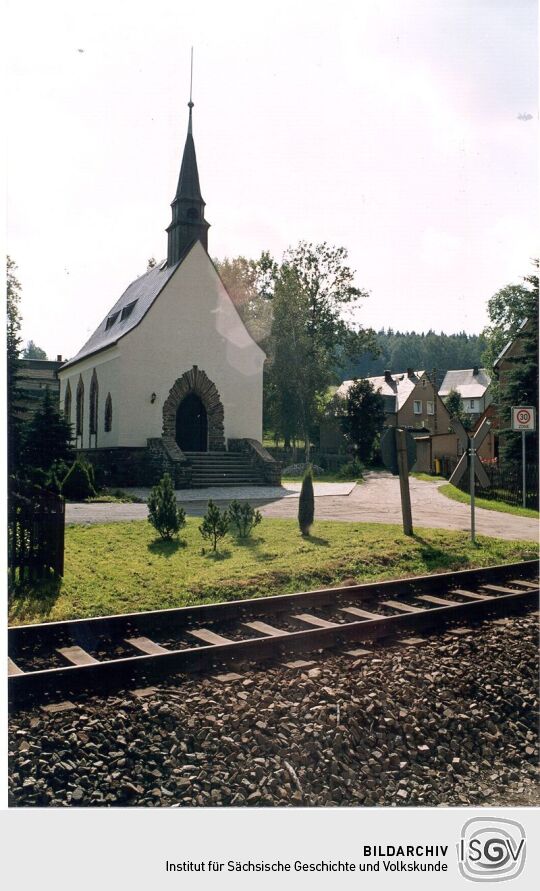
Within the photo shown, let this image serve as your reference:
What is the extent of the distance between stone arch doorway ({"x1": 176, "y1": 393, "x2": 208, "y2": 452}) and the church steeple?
124cm

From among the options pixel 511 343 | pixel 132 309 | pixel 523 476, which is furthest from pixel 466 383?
pixel 132 309

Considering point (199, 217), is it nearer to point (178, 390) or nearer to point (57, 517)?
point (178, 390)

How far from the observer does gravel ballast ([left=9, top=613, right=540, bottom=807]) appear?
2.39 meters

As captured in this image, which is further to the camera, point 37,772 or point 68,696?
point 68,696

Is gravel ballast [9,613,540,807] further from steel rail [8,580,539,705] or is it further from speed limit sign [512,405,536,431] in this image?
speed limit sign [512,405,536,431]

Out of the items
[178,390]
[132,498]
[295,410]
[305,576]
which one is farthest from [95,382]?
[305,576]

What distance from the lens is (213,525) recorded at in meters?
5.19

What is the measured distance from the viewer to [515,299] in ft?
14.2

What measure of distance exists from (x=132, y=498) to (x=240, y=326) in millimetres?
1907

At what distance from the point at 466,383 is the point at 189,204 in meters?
2.76

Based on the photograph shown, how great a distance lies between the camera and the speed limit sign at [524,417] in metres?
4.31

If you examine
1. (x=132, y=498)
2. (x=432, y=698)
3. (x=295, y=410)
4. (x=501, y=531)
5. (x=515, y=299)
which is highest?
(x=515, y=299)

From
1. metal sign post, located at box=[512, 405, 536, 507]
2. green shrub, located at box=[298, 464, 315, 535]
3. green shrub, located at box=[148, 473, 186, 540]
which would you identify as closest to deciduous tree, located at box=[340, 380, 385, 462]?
green shrub, located at box=[298, 464, 315, 535]

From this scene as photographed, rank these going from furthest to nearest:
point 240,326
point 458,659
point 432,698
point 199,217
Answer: point 240,326
point 199,217
point 458,659
point 432,698
